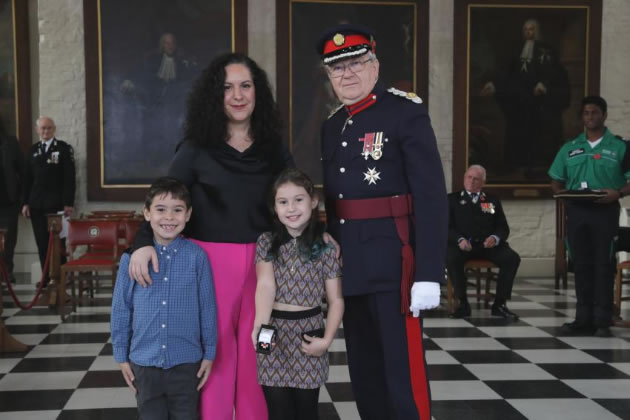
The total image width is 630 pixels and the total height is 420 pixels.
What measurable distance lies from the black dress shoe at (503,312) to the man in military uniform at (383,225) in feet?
13.1

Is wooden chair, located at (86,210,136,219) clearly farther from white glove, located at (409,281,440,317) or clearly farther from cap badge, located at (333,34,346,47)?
white glove, located at (409,281,440,317)

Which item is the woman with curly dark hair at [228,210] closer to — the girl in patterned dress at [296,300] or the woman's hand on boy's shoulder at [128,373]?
the girl in patterned dress at [296,300]

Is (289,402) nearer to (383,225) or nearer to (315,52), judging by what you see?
(383,225)

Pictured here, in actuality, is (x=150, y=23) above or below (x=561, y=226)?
above

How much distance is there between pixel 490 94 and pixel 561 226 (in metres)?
1.93

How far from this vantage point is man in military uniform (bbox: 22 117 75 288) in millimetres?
7941

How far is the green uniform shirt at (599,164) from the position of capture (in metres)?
5.34

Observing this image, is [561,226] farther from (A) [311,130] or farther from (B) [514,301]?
(A) [311,130]

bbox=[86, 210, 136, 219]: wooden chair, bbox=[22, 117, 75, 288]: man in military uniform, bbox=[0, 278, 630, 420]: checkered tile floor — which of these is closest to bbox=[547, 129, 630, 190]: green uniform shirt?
bbox=[0, 278, 630, 420]: checkered tile floor

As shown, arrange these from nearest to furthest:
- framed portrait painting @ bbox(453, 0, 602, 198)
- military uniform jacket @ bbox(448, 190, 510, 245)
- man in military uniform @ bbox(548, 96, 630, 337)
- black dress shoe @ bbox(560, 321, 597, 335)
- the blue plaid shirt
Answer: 1. the blue plaid shirt
2. man in military uniform @ bbox(548, 96, 630, 337)
3. black dress shoe @ bbox(560, 321, 597, 335)
4. military uniform jacket @ bbox(448, 190, 510, 245)
5. framed portrait painting @ bbox(453, 0, 602, 198)

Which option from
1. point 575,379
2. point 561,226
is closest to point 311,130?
point 561,226

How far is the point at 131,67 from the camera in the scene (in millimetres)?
8547

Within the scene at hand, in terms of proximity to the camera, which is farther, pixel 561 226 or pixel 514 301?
pixel 561 226

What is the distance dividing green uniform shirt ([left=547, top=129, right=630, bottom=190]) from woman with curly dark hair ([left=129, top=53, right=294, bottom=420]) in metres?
3.69
